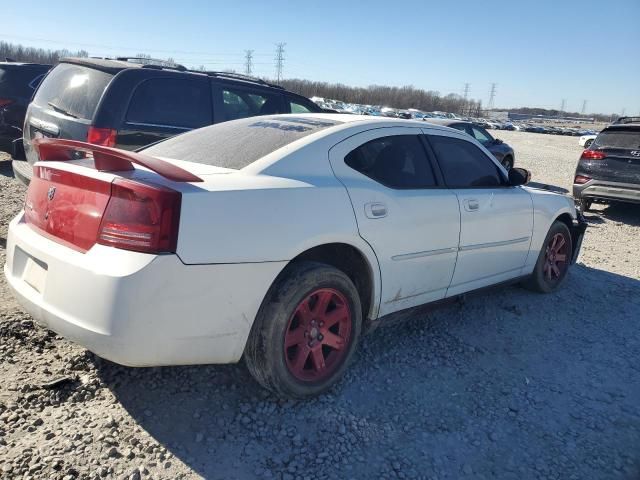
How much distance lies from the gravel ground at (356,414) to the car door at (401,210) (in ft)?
1.11

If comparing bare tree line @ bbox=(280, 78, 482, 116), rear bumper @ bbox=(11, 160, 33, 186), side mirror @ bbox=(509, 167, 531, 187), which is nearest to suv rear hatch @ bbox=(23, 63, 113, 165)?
rear bumper @ bbox=(11, 160, 33, 186)

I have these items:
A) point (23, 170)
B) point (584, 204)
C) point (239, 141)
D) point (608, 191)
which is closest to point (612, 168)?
point (608, 191)

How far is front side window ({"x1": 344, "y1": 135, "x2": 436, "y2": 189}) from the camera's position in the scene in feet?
10.7

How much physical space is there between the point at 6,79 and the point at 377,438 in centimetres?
891

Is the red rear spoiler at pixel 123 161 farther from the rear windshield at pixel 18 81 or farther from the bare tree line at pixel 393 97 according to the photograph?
the bare tree line at pixel 393 97

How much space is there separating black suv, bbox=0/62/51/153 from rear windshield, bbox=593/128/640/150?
32.3 feet

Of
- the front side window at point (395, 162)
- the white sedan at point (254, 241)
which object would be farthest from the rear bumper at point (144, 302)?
the front side window at point (395, 162)

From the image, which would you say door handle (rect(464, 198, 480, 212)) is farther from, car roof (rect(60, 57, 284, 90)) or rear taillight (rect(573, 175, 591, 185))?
rear taillight (rect(573, 175, 591, 185))

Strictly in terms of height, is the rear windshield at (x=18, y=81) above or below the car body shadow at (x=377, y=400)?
above

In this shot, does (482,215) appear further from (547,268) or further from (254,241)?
(254,241)

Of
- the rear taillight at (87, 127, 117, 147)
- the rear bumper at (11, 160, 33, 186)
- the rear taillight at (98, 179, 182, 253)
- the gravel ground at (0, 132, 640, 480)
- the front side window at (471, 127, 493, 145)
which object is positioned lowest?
the gravel ground at (0, 132, 640, 480)

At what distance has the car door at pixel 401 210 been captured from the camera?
3.15 m

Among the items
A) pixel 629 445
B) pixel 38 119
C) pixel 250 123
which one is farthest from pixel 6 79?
pixel 629 445

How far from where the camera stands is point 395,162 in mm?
3496
